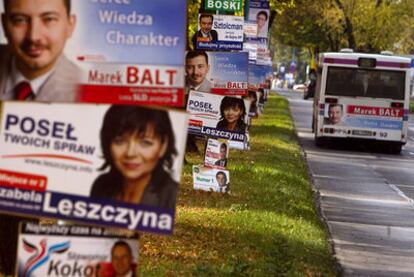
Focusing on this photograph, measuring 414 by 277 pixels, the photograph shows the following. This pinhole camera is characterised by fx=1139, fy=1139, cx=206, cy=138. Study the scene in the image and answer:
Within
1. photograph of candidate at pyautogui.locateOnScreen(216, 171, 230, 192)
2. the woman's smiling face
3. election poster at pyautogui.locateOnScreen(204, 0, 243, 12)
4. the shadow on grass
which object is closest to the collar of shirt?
the woman's smiling face

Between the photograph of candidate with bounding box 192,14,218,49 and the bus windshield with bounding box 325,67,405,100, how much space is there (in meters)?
11.3

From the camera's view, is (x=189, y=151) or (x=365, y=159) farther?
(x=365, y=159)

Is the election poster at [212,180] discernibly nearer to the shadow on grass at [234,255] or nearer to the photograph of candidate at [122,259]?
the shadow on grass at [234,255]

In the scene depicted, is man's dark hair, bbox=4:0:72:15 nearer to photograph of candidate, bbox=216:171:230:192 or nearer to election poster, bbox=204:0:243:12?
photograph of candidate, bbox=216:171:230:192

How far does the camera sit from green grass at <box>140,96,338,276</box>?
10195 mm

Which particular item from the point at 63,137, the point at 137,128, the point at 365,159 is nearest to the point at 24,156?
the point at 63,137

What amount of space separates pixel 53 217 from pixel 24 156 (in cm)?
37

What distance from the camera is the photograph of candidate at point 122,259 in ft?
20.8

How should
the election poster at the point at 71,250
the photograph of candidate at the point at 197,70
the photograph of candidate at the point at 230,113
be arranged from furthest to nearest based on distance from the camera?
the photograph of candidate at the point at 197,70 → the photograph of candidate at the point at 230,113 → the election poster at the point at 71,250

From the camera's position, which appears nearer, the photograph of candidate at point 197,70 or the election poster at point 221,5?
the photograph of candidate at point 197,70

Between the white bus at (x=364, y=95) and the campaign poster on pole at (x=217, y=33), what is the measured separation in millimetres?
10939

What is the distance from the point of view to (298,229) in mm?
13234

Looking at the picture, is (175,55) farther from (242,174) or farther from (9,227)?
(242,174)

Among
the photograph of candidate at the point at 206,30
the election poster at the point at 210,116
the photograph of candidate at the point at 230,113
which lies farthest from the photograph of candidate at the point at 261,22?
the election poster at the point at 210,116
